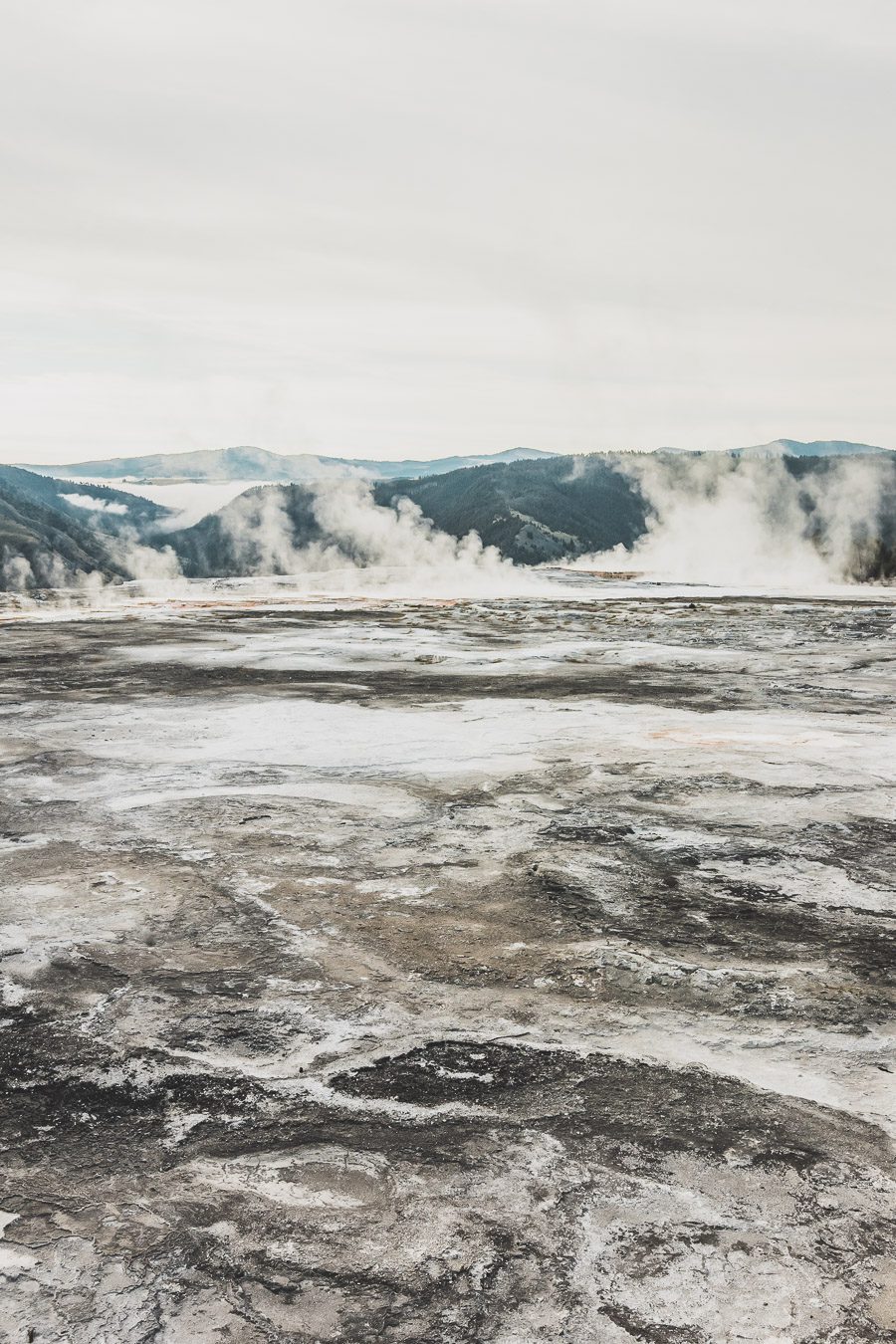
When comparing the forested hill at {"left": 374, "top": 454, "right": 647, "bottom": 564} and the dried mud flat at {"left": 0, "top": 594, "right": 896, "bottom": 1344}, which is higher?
the forested hill at {"left": 374, "top": 454, "right": 647, "bottom": 564}

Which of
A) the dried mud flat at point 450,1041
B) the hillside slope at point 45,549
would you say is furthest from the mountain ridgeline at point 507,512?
the dried mud flat at point 450,1041

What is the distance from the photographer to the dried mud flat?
2.86 m

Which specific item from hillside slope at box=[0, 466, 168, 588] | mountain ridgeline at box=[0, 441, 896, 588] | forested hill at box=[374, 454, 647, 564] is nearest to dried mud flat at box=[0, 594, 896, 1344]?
mountain ridgeline at box=[0, 441, 896, 588]

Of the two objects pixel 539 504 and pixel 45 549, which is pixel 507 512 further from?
pixel 45 549

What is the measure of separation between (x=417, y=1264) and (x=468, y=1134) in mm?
669

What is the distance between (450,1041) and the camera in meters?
4.24

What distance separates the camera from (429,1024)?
439 cm

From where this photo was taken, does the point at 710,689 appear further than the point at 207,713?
Yes

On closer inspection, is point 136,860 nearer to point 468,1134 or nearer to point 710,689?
point 468,1134

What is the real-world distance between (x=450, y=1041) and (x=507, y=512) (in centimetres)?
9467

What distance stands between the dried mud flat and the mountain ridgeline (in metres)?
61.5

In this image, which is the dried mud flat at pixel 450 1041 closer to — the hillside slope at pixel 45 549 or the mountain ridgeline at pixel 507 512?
the mountain ridgeline at pixel 507 512

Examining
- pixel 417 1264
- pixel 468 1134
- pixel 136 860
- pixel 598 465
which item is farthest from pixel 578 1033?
pixel 598 465

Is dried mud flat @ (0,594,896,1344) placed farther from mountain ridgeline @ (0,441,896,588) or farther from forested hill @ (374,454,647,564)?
forested hill @ (374,454,647,564)
